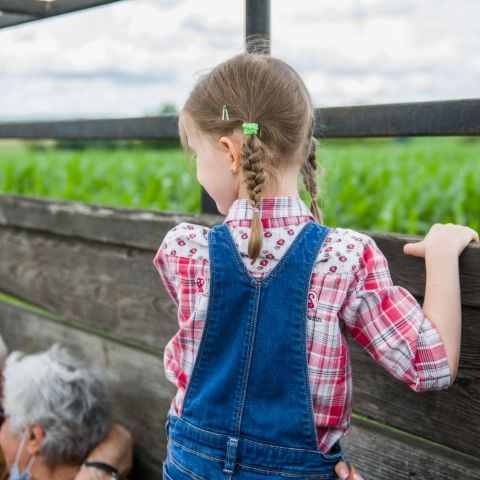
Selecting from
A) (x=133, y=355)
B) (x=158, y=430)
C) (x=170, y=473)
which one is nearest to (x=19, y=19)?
(x=133, y=355)

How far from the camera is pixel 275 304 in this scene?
4.91 feet

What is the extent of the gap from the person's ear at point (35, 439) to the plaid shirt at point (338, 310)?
3.62ft

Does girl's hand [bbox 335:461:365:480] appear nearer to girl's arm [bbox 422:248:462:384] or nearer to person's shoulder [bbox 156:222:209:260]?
girl's arm [bbox 422:248:462:384]

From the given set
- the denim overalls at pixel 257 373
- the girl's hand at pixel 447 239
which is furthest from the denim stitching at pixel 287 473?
the girl's hand at pixel 447 239

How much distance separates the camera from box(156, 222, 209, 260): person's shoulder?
160 centimetres

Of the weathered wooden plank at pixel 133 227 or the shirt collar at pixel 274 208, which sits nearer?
the shirt collar at pixel 274 208

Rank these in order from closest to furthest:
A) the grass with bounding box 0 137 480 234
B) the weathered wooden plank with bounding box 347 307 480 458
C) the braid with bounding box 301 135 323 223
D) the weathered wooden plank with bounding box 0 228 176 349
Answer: the braid with bounding box 301 135 323 223, the weathered wooden plank with bounding box 347 307 480 458, the weathered wooden plank with bounding box 0 228 176 349, the grass with bounding box 0 137 480 234

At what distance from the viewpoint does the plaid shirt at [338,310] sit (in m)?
1.48

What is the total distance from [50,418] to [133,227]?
0.63 metres

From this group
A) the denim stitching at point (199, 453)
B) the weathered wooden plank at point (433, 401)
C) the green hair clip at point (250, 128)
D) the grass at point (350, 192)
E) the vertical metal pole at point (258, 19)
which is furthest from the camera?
the grass at point (350, 192)

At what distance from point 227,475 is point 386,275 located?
46 centimetres

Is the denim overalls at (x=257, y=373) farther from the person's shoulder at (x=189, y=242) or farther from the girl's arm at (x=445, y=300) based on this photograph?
the girl's arm at (x=445, y=300)

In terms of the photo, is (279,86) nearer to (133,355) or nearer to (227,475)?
(227,475)

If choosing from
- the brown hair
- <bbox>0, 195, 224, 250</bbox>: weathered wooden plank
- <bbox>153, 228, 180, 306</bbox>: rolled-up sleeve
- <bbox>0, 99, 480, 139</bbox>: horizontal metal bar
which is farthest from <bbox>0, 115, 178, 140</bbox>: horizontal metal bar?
the brown hair
